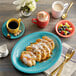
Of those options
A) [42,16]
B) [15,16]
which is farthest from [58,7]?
[15,16]

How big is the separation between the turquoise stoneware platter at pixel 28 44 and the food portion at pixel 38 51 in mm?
38

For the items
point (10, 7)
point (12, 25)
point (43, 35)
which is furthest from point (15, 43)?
point (10, 7)

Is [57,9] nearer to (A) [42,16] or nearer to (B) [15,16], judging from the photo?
(A) [42,16]

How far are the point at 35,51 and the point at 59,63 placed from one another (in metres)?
0.25

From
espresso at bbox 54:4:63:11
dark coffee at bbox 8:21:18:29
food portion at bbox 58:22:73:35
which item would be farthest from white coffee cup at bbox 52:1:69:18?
dark coffee at bbox 8:21:18:29

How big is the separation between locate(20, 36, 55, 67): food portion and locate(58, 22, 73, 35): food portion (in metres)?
0.16

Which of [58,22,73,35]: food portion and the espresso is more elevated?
the espresso

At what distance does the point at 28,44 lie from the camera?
1.68 m

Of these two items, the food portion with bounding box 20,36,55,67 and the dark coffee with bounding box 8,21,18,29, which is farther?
the dark coffee with bounding box 8,21,18,29

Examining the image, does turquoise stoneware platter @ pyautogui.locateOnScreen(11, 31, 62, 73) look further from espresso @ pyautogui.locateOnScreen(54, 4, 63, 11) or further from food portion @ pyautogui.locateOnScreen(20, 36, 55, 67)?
espresso @ pyautogui.locateOnScreen(54, 4, 63, 11)

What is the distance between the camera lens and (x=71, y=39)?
1726mm

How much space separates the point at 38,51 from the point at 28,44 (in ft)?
0.55

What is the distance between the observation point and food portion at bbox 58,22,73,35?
1706mm

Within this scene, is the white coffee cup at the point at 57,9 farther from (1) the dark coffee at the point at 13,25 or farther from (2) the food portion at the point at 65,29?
(1) the dark coffee at the point at 13,25
